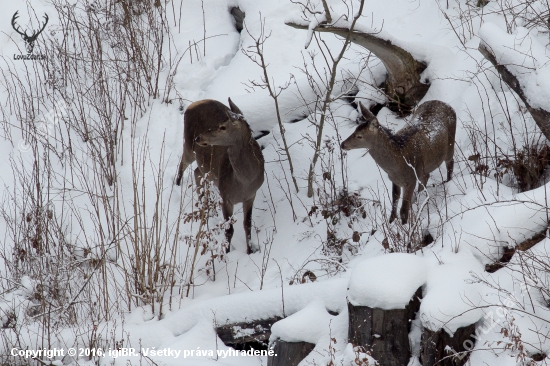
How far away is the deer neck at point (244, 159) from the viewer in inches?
263

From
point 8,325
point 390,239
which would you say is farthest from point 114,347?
point 390,239

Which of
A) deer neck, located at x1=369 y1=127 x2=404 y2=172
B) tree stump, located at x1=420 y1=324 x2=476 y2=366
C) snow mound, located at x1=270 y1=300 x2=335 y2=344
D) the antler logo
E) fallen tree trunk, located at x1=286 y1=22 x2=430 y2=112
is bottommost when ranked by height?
tree stump, located at x1=420 y1=324 x2=476 y2=366

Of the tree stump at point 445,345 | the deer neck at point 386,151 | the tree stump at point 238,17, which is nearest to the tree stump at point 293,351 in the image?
the tree stump at point 445,345

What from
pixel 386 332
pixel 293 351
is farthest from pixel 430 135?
pixel 293 351

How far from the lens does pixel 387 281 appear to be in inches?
162

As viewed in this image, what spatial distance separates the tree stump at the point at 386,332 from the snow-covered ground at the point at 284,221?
7cm

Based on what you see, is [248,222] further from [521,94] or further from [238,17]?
[238,17]

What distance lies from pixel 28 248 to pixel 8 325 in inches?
37.5

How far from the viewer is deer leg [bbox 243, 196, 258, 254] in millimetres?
6789

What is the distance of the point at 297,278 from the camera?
5.33 m

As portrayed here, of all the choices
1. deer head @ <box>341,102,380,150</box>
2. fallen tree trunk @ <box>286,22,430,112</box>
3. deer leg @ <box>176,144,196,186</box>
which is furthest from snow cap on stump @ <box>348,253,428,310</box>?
deer leg @ <box>176,144,196,186</box>

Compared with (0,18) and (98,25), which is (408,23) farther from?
(0,18)

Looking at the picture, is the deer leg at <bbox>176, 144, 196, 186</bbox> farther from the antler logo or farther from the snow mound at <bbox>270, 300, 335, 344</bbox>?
the antler logo

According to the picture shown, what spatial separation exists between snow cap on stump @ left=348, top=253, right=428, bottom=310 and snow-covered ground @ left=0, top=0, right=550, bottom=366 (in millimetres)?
14
